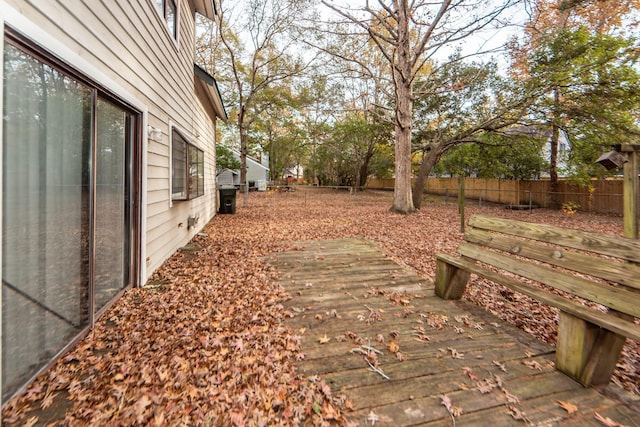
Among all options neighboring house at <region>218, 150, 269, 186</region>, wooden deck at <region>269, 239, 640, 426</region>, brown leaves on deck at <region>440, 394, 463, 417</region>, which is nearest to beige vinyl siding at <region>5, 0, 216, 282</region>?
wooden deck at <region>269, 239, 640, 426</region>

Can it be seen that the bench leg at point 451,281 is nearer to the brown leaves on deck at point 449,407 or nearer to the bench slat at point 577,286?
the bench slat at point 577,286

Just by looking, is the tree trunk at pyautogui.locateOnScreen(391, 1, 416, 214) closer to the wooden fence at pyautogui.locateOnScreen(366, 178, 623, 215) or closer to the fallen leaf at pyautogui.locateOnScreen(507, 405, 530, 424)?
the wooden fence at pyautogui.locateOnScreen(366, 178, 623, 215)

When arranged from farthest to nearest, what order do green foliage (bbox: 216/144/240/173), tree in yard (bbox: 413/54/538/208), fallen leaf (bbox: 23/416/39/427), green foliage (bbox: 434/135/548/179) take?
green foliage (bbox: 216/144/240/173) < green foliage (bbox: 434/135/548/179) < tree in yard (bbox: 413/54/538/208) < fallen leaf (bbox: 23/416/39/427)

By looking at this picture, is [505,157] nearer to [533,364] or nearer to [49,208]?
[533,364]

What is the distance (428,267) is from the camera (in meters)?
4.74

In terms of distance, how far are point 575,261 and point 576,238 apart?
21 centimetres

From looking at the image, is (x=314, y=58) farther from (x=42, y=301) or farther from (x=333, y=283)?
(x=42, y=301)

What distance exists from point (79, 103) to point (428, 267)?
4.76 meters

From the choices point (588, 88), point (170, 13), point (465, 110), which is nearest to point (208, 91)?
point (170, 13)

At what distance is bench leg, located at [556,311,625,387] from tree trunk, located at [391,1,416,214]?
936 centimetres

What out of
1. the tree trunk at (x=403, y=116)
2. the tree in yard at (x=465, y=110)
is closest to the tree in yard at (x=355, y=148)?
the tree in yard at (x=465, y=110)

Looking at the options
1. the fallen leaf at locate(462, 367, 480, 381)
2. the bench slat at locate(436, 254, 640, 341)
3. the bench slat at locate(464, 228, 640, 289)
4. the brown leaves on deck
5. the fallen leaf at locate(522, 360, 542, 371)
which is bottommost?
the brown leaves on deck

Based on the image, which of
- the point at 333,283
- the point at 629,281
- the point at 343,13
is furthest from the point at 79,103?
the point at 343,13

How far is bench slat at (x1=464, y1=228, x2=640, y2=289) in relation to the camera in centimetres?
192
